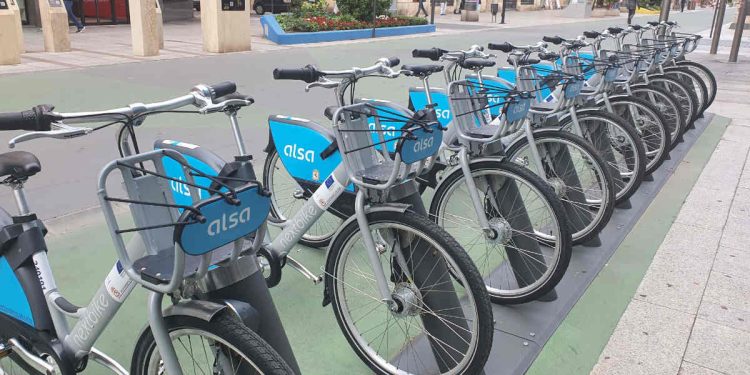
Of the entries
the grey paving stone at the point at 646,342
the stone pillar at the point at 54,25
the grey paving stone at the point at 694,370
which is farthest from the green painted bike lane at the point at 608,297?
the stone pillar at the point at 54,25

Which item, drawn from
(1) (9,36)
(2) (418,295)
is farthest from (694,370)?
(1) (9,36)

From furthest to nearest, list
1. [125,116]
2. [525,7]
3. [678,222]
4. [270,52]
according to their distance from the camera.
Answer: [525,7]
[270,52]
[678,222]
[125,116]

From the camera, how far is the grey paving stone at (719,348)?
296cm

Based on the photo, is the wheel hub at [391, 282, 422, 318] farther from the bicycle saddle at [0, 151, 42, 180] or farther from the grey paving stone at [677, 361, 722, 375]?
the bicycle saddle at [0, 151, 42, 180]

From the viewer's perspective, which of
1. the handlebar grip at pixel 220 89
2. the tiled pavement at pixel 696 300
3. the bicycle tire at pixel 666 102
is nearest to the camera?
the handlebar grip at pixel 220 89

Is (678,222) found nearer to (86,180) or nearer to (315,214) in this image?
(315,214)

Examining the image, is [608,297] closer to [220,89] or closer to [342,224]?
[342,224]

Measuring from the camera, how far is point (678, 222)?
479 cm

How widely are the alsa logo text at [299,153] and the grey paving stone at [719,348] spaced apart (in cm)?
220

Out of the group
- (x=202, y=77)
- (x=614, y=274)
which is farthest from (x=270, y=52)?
(x=614, y=274)

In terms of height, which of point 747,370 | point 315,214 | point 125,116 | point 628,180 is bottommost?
point 747,370

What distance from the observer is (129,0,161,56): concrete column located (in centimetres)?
1215

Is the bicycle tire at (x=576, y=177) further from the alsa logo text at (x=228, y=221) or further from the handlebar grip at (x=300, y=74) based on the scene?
the alsa logo text at (x=228, y=221)

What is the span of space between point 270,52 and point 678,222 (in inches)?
419
